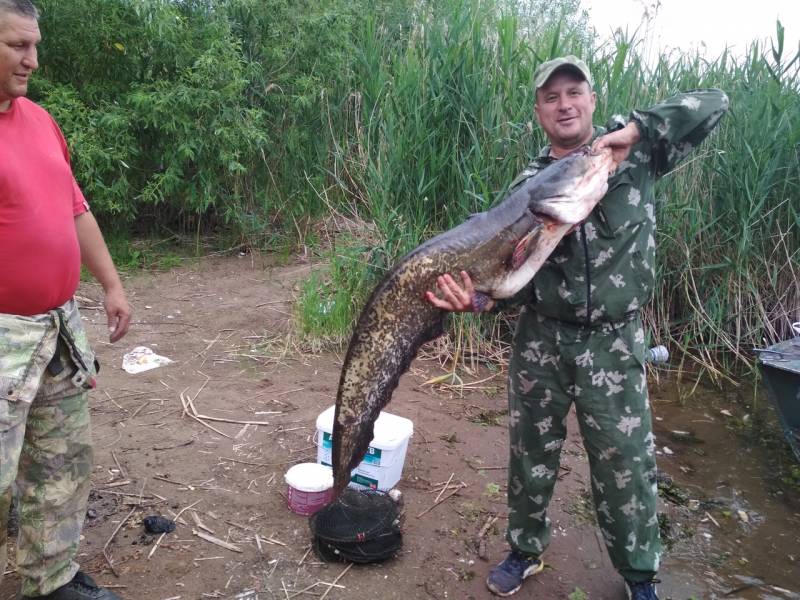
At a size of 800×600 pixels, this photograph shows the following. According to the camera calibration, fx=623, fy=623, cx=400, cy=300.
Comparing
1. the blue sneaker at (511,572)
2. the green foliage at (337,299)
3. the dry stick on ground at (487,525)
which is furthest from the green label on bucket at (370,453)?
the green foliage at (337,299)

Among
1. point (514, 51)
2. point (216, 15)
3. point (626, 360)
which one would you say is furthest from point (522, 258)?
point (216, 15)

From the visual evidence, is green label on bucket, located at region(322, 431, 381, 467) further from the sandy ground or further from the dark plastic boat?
the dark plastic boat

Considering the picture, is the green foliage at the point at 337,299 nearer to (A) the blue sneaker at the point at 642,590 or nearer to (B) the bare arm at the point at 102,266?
(B) the bare arm at the point at 102,266

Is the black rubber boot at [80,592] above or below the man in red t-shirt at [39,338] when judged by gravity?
below

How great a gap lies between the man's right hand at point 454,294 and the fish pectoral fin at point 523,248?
20 centimetres

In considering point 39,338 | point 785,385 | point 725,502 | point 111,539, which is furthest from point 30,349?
point 785,385

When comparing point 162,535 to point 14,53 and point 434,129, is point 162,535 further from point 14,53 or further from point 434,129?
point 434,129

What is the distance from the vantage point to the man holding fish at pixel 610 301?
2.47 metres

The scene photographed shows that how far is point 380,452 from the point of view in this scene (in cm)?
329

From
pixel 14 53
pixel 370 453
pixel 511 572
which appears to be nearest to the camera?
pixel 14 53

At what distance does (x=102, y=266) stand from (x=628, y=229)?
87.5 inches

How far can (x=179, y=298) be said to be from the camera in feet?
22.2

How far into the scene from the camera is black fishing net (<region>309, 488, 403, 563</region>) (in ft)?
9.50

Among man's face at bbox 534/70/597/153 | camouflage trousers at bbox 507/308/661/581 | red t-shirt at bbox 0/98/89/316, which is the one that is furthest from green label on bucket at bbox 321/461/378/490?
man's face at bbox 534/70/597/153
